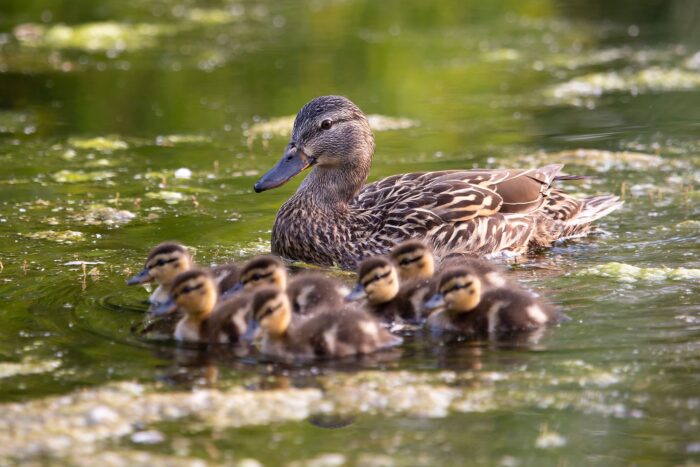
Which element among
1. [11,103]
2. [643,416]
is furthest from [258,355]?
[11,103]

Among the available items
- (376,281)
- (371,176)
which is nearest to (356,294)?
(376,281)

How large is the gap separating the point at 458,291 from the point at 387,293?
0.41m

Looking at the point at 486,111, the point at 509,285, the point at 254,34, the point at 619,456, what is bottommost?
the point at 619,456

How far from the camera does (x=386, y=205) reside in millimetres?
6980

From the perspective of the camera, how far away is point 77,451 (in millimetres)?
4062

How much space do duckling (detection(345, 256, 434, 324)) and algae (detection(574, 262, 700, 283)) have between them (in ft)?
3.75

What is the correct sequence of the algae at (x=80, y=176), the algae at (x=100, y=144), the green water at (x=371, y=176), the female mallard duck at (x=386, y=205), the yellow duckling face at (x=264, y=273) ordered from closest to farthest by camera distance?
1. the green water at (x=371, y=176)
2. the yellow duckling face at (x=264, y=273)
3. the female mallard duck at (x=386, y=205)
4. the algae at (x=80, y=176)
5. the algae at (x=100, y=144)

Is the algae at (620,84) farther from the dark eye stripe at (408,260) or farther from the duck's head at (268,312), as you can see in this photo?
the duck's head at (268,312)

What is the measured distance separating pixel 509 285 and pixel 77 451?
2408 mm

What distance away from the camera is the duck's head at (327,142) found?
7.26m

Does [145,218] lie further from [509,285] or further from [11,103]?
[11,103]

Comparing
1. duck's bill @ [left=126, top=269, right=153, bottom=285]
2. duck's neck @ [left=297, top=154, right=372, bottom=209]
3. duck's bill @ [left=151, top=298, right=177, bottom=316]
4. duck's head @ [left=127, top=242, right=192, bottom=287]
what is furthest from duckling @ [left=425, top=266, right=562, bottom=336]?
duck's neck @ [left=297, top=154, right=372, bottom=209]

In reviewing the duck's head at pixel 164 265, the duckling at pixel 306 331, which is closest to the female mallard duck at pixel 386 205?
the duck's head at pixel 164 265

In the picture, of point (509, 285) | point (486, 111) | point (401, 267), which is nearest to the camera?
point (509, 285)
